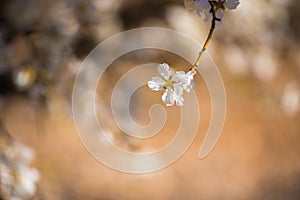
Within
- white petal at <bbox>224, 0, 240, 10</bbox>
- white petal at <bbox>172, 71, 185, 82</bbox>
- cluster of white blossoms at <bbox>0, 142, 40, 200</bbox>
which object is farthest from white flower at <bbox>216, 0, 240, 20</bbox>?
cluster of white blossoms at <bbox>0, 142, 40, 200</bbox>

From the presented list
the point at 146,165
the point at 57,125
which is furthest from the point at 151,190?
the point at 57,125

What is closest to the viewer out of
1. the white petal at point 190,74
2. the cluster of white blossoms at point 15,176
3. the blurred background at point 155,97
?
the white petal at point 190,74

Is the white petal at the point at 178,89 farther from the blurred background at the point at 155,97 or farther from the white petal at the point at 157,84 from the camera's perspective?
the blurred background at the point at 155,97

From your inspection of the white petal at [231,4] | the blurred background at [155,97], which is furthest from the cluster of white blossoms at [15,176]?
the white petal at [231,4]

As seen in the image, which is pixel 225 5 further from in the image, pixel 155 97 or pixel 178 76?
pixel 155 97

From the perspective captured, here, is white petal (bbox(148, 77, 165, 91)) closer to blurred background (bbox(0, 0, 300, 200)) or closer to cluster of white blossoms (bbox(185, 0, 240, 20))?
cluster of white blossoms (bbox(185, 0, 240, 20))

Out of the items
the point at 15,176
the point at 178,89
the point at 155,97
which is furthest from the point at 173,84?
the point at 155,97
